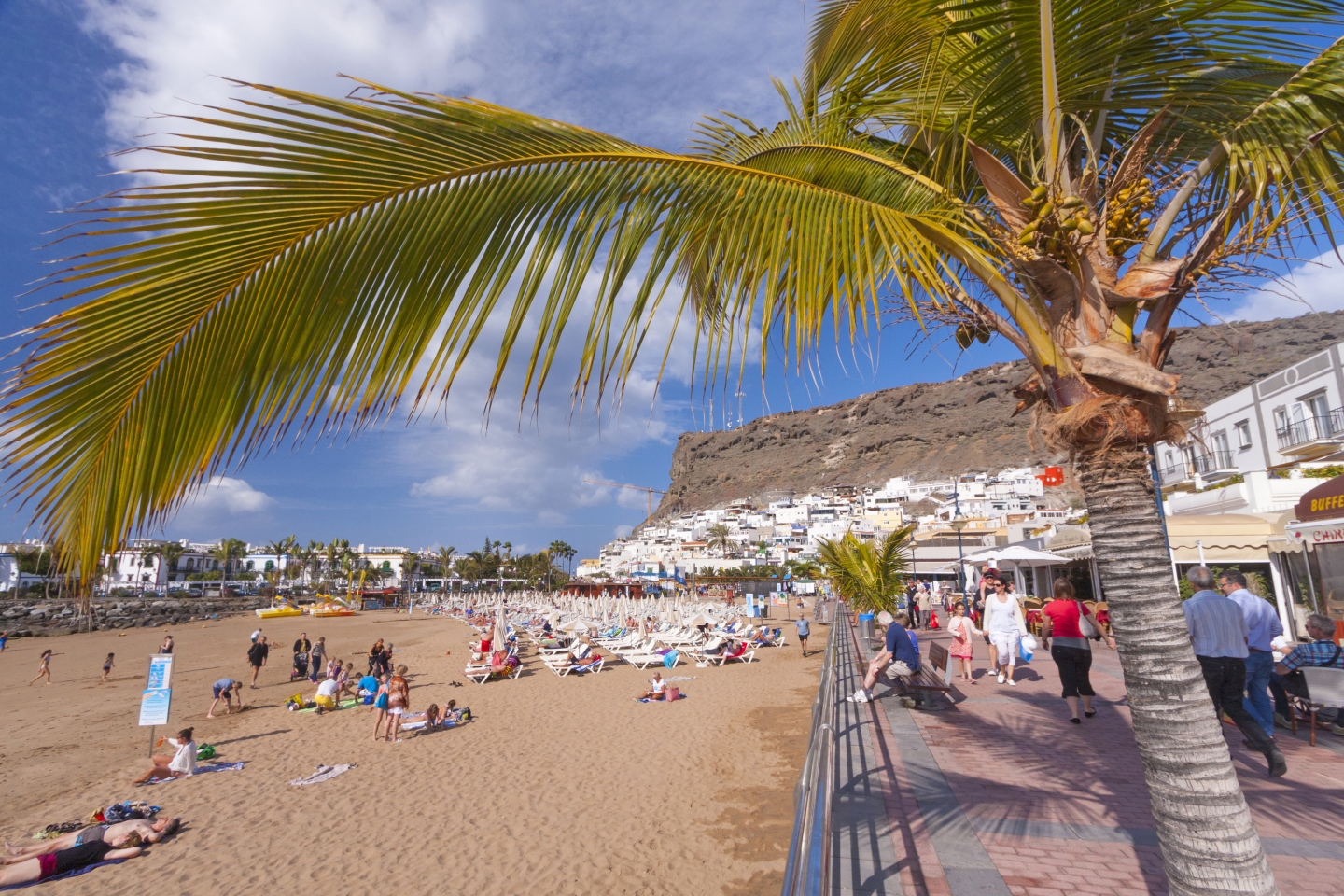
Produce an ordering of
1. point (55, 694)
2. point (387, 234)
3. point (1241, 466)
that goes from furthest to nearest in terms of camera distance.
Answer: point (1241, 466)
point (55, 694)
point (387, 234)

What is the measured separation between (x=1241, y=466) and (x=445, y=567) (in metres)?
98.9

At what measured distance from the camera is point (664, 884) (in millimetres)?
5352

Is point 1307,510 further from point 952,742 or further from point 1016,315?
point 1016,315

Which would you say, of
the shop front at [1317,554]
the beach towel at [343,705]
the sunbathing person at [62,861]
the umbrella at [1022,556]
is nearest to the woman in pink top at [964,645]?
the shop front at [1317,554]

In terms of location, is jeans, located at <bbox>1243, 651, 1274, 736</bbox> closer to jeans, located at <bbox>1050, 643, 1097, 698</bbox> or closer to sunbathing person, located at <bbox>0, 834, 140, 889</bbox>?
jeans, located at <bbox>1050, 643, 1097, 698</bbox>

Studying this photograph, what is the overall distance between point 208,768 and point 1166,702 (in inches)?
460

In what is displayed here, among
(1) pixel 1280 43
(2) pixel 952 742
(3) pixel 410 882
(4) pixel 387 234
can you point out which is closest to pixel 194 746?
(3) pixel 410 882

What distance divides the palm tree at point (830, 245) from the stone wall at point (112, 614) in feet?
153

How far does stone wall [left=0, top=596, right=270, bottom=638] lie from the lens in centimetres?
4434

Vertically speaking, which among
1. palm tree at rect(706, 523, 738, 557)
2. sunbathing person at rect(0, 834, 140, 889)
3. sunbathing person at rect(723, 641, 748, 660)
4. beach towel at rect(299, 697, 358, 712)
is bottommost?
sunbathing person at rect(0, 834, 140, 889)

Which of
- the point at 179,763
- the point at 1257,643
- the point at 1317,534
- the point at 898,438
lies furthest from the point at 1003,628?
the point at 898,438

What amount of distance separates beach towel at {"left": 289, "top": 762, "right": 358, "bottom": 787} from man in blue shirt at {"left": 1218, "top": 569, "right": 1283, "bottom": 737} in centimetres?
1012

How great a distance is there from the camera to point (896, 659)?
808cm

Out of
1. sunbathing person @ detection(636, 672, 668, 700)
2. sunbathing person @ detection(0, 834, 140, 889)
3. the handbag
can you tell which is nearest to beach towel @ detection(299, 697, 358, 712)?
sunbathing person @ detection(636, 672, 668, 700)
